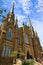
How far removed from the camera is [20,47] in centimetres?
3681

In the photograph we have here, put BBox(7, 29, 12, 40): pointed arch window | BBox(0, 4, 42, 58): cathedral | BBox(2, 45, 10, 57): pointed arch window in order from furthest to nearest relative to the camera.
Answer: BBox(7, 29, 12, 40): pointed arch window
BBox(0, 4, 42, 58): cathedral
BBox(2, 45, 10, 57): pointed arch window

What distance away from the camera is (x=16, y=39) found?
119 feet

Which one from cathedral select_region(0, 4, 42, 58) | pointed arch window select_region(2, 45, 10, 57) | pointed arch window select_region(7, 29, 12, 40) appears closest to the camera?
pointed arch window select_region(2, 45, 10, 57)

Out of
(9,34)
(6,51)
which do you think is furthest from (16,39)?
(6,51)

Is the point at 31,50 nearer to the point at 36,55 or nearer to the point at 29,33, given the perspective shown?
the point at 36,55

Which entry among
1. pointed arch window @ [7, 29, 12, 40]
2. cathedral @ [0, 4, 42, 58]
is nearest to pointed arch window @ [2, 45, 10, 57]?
cathedral @ [0, 4, 42, 58]

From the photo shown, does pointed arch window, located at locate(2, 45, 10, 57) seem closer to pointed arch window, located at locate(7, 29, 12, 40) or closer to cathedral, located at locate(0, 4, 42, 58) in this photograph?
cathedral, located at locate(0, 4, 42, 58)

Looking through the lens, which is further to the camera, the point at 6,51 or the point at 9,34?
the point at 9,34

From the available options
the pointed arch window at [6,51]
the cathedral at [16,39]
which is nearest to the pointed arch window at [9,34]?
the cathedral at [16,39]

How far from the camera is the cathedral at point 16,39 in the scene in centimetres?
3319

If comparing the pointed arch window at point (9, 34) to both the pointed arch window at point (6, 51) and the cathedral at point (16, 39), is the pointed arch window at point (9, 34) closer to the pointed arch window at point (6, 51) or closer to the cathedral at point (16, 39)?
the cathedral at point (16, 39)

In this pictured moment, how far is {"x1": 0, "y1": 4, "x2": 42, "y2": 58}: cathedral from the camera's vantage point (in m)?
33.2

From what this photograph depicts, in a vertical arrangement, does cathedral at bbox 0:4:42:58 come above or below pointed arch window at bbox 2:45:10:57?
above

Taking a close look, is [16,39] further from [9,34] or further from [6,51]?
[6,51]
